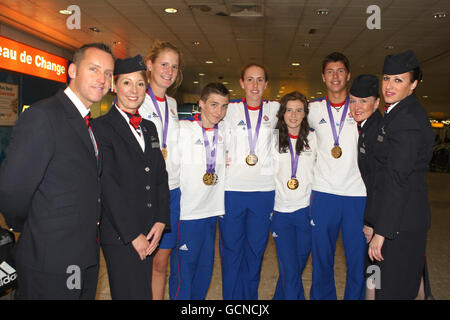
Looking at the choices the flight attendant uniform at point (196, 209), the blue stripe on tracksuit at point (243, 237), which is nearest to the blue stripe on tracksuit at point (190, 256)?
the flight attendant uniform at point (196, 209)

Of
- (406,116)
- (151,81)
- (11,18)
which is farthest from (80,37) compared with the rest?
(406,116)

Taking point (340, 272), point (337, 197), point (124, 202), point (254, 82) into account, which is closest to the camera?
point (124, 202)

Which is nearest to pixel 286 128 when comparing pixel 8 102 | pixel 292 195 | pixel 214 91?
pixel 292 195

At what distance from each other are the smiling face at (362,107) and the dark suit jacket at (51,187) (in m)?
1.92

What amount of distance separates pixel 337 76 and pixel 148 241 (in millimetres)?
1995

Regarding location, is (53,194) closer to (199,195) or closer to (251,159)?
(199,195)

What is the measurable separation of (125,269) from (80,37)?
28.4ft

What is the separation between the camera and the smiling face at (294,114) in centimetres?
297

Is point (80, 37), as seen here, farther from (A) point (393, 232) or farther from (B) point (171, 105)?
(A) point (393, 232)

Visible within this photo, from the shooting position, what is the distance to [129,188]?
2.08 metres

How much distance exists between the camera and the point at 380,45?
9.75 metres

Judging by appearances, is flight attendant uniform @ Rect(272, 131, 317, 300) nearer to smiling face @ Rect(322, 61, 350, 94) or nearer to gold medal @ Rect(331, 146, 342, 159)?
gold medal @ Rect(331, 146, 342, 159)

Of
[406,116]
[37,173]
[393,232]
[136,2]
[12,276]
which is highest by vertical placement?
[136,2]

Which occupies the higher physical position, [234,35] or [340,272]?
[234,35]
